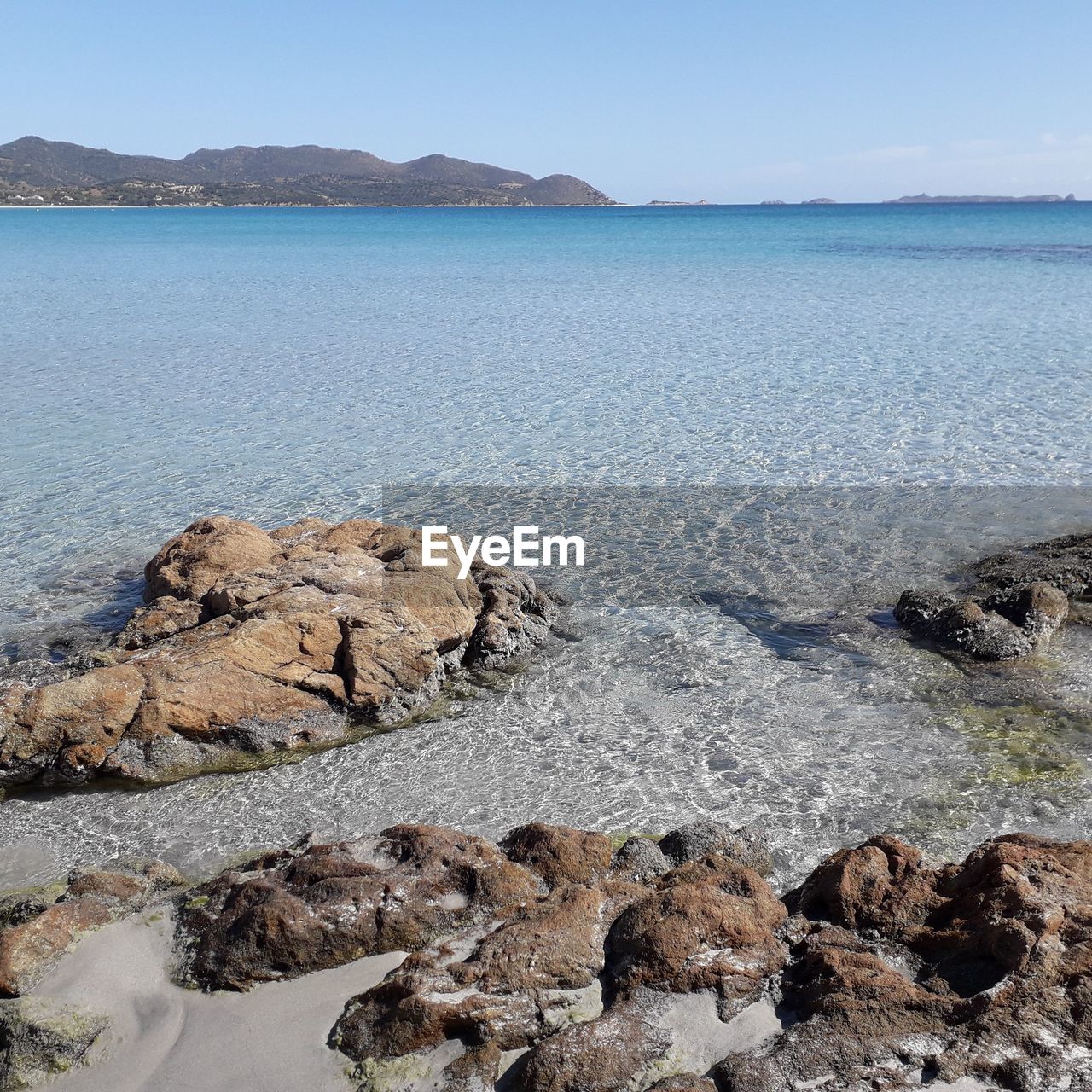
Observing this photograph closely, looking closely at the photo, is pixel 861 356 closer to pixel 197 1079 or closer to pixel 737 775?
pixel 737 775

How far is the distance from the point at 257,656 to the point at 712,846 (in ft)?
12.2

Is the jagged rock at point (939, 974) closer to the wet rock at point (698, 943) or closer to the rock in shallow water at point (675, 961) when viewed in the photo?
the rock in shallow water at point (675, 961)

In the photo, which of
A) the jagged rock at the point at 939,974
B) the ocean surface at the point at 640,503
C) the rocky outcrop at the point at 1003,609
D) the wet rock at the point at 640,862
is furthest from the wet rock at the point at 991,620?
the wet rock at the point at 640,862

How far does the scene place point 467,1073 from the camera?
12.0 feet

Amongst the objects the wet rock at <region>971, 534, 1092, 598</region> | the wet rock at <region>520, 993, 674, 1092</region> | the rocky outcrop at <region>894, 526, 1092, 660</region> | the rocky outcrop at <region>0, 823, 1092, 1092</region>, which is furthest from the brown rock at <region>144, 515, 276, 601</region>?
the wet rock at <region>971, 534, 1092, 598</region>

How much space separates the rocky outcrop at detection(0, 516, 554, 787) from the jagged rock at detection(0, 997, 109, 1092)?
2744 mm

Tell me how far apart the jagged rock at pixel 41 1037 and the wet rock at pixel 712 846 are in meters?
2.69

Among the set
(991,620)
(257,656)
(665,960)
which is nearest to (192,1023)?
(665,960)

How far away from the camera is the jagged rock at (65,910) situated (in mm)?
4184

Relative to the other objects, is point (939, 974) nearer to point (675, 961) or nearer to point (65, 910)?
point (675, 961)

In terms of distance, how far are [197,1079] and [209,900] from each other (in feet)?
3.26

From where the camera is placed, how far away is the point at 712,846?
5219 millimetres

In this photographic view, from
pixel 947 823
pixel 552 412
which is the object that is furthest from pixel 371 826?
pixel 552 412

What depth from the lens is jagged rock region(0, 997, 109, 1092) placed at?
3.82 m
